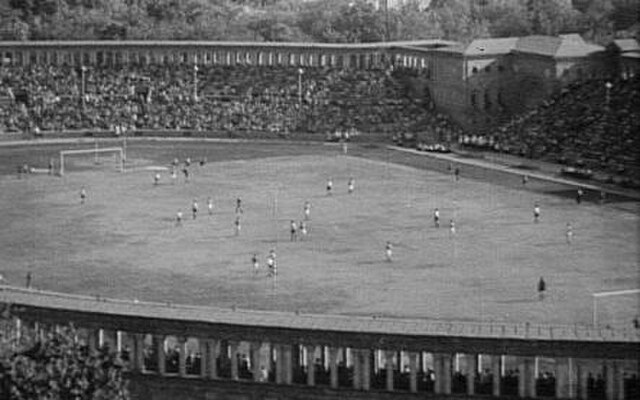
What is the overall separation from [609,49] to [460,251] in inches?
1771

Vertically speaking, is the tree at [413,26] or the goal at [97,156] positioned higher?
the tree at [413,26]

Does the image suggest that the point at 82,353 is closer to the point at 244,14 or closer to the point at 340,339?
the point at 340,339

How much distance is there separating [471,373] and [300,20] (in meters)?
126

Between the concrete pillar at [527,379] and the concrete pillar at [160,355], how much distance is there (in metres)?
9.16

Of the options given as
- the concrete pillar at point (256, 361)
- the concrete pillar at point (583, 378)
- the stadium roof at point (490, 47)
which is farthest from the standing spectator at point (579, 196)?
the concrete pillar at point (256, 361)

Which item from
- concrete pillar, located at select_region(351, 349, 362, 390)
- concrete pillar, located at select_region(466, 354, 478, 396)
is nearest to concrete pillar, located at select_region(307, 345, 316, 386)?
concrete pillar, located at select_region(351, 349, 362, 390)

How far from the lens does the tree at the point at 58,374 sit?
105 ft

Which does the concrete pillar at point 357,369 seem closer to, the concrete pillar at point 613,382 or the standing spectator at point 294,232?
the concrete pillar at point 613,382

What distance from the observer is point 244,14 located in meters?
172

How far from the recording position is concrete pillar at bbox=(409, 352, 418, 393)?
131 feet

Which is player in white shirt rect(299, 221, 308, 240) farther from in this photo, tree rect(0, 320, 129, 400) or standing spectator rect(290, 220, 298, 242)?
tree rect(0, 320, 129, 400)

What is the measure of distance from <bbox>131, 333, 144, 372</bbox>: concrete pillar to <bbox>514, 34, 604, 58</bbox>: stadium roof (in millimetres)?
65016

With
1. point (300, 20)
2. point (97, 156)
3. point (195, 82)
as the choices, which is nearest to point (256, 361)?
point (97, 156)

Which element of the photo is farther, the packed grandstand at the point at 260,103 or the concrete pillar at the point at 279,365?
the packed grandstand at the point at 260,103
